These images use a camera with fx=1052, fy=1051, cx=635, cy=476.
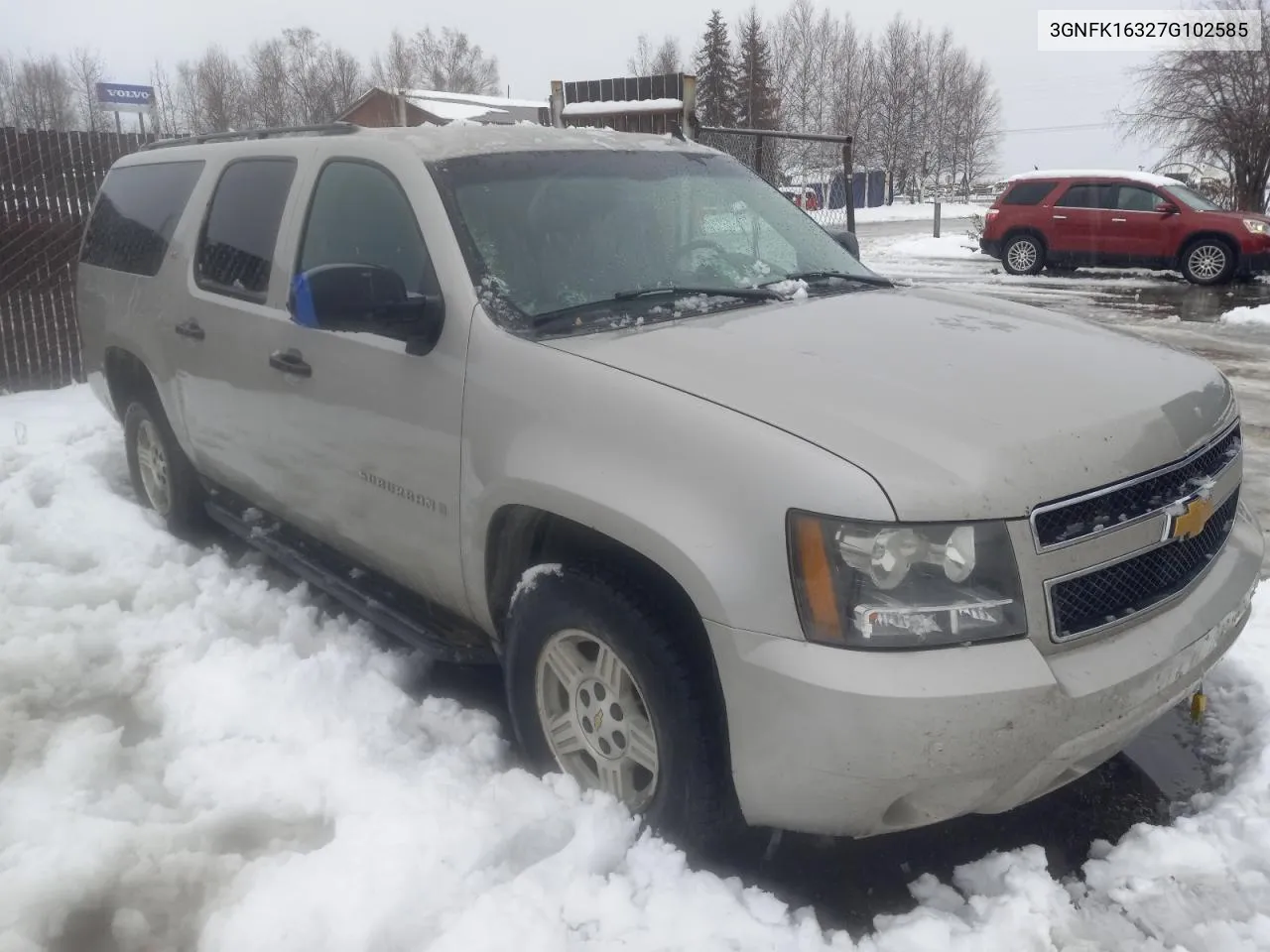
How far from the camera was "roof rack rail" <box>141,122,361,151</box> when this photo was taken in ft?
12.6

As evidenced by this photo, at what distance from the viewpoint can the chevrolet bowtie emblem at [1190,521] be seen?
2424mm

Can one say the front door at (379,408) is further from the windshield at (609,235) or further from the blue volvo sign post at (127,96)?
the blue volvo sign post at (127,96)

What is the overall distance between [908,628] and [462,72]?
83892 millimetres

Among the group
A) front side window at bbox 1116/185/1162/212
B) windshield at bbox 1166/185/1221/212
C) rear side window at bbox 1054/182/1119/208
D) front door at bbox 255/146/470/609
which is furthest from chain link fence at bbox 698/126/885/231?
front door at bbox 255/146/470/609

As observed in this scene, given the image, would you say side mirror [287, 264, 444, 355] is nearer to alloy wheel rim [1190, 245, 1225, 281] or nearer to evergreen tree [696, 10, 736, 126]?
alloy wheel rim [1190, 245, 1225, 281]

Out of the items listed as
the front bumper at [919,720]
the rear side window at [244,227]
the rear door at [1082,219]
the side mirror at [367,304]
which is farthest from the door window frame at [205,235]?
the rear door at [1082,219]

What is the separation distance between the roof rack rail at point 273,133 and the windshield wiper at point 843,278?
1.60 m

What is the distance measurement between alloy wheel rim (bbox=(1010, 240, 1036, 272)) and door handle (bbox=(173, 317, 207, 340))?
1681cm

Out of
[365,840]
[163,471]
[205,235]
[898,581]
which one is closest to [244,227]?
[205,235]

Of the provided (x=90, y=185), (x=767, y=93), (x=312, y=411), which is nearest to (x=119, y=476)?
(x=312, y=411)

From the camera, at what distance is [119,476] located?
234 inches

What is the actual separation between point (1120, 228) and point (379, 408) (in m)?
17.0

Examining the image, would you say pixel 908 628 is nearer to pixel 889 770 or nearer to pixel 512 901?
pixel 889 770

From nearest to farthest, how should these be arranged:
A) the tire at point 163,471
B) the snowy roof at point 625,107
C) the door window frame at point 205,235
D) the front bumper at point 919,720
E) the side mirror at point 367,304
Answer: the front bumper at point 919,720 < the side mirror at point 367,304 < the door window frame at point 205,235 < the tire at point 163,471 < the snowy roof at point 625,107
